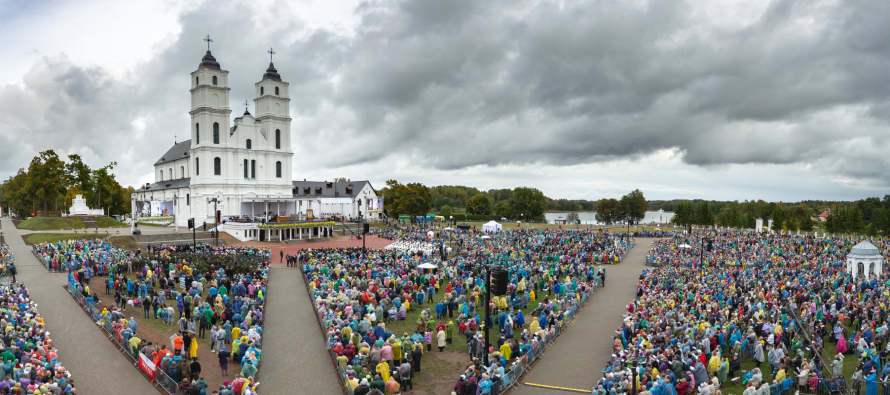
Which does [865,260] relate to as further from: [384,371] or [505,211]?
[505,211]

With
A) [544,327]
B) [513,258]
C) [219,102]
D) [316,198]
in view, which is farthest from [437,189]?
[544,327]

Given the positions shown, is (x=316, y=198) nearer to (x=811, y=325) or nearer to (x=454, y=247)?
(x=454, y=247)

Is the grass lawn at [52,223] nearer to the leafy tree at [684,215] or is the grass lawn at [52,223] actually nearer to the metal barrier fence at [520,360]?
the metal barrier fence at [520,360]

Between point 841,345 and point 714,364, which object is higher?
point 714,364

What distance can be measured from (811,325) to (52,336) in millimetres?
24029

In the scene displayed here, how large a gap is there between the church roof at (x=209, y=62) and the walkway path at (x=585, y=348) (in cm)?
4850

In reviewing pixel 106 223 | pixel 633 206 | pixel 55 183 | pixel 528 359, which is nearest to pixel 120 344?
pixel 528 359

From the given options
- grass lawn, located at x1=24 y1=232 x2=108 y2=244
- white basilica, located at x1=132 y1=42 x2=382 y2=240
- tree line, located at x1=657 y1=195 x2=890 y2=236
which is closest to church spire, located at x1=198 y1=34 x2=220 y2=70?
white basilica, located at x1=132 y1=42 x2=382 y2=240

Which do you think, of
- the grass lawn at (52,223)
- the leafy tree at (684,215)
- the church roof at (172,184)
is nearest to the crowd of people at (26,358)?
the grass lawn at (52,223)

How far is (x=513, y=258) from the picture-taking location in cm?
3266

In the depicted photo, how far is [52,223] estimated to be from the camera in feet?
166

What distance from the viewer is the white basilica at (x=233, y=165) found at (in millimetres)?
55188

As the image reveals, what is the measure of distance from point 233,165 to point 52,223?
17649mm

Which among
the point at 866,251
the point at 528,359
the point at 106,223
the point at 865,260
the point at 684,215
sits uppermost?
the point at 106,223
